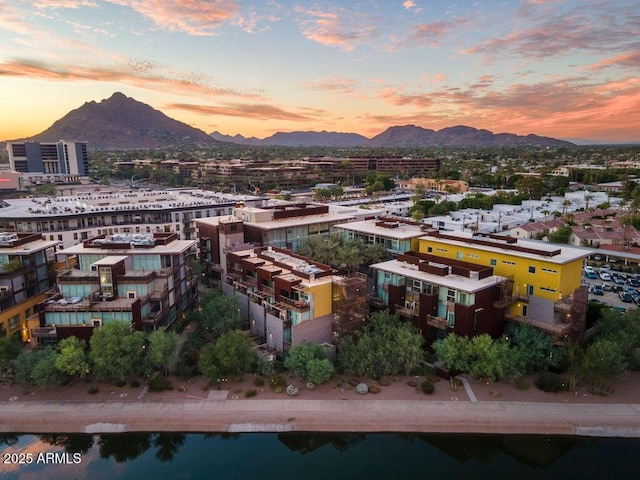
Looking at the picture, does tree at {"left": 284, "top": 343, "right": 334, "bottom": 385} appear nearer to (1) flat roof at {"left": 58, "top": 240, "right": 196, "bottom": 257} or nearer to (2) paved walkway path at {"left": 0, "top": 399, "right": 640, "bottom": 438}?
(2) paved walkway path at {"left": 0, "top": 399, "right": 640, "bottom": 438}

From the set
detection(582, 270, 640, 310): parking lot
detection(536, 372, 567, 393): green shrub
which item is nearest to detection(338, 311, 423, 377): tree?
detection(536, 372, 567, 393): green shrub

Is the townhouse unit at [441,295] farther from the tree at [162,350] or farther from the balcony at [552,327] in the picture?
the tree at [162,350]

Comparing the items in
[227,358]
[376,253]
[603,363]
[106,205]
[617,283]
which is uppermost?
[106,205]

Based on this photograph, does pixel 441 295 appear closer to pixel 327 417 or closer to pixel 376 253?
pixel 376 253

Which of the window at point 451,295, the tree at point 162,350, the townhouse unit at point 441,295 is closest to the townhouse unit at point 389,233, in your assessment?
the townhouse unit at point 441,295

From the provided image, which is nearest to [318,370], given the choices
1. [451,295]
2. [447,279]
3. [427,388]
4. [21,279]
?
[427,388]
